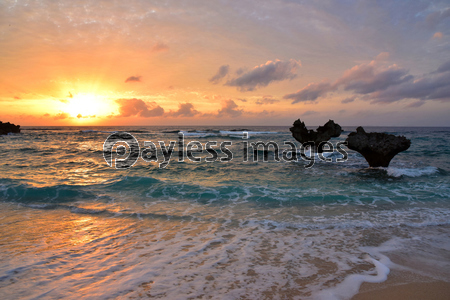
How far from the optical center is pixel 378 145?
1393 cm

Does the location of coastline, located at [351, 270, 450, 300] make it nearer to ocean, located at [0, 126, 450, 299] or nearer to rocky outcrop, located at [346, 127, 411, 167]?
ocean, located at [0, 126, 450, 299]

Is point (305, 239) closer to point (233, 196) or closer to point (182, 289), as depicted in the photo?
point (182, 289)

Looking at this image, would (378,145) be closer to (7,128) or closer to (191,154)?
(191,154)

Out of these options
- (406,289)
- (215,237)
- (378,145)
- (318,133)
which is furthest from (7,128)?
(406,289)

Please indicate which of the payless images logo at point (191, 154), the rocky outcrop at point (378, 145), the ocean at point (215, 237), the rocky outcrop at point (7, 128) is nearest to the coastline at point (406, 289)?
the ocean at point (215, 237)

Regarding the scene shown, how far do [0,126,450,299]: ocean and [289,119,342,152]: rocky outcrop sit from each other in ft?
40.1

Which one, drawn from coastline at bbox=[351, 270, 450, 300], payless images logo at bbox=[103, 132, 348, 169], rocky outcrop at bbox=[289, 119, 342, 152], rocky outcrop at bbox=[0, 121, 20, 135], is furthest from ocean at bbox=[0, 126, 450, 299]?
rocky outcrop at bbox=[0, 121, 20, 135]

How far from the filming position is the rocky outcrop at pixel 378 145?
13.4 metres

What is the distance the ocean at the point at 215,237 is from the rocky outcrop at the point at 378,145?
3.28m

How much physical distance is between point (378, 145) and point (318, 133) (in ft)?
31.0

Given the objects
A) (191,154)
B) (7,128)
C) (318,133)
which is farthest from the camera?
(7,128)

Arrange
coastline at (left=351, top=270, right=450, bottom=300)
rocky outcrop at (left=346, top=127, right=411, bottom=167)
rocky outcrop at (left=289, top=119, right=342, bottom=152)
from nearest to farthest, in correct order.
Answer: coastline at (left=351, top=270, right=450, bottom=300)
rocky outcrop at (left=346, top=127, right=411, bottom=167)
rocky outcrop at (left=289, top=119, right=342, bottom=152)

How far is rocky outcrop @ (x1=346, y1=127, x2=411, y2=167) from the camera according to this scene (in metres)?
13.4

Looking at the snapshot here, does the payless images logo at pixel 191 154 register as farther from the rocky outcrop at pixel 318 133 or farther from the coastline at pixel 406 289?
the coastline at pixel 406 289
